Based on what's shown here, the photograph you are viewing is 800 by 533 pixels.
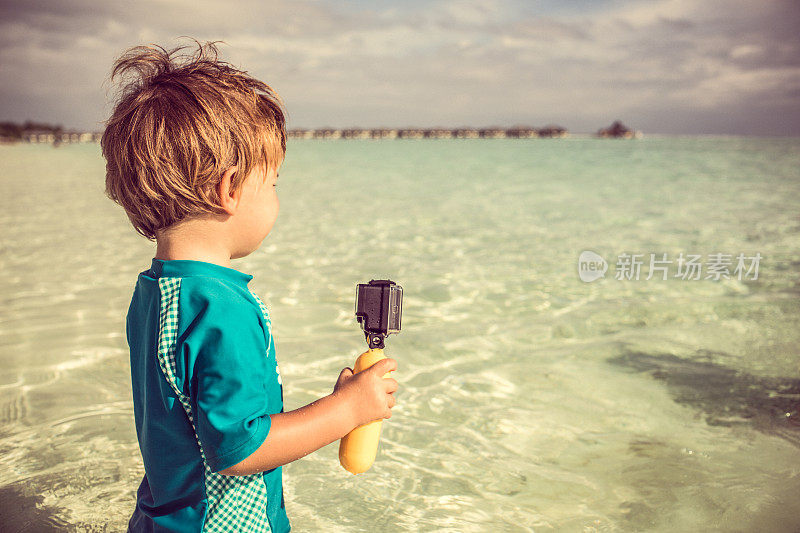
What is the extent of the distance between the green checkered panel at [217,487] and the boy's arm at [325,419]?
0.40 ft

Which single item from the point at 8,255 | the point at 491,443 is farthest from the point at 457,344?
the point at 8,255

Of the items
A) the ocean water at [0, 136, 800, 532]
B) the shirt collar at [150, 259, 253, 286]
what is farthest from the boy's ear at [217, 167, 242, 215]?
the ocean water at [0, 136, 800, 532]

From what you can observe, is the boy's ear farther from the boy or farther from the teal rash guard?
the teal rash guard

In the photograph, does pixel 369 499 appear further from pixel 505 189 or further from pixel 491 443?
pixel 505 189

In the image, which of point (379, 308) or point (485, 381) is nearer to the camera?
point (379, 308)

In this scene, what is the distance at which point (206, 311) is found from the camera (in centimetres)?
115

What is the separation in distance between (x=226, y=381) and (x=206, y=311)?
0.14 m

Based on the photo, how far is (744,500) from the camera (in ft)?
7.70

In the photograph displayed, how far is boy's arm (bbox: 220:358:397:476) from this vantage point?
3.92ft

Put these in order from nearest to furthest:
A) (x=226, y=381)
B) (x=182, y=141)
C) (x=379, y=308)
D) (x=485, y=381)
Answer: (x=226, y=381)
(x=182, y=141)
(x=379, y=308)
(x=485, y=381)

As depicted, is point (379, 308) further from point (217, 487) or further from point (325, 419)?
point (217, 487)
